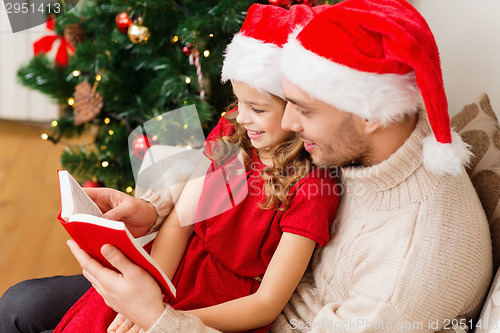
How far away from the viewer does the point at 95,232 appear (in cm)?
78

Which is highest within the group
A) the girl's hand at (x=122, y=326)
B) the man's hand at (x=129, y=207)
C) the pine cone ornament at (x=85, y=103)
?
the man's hand at (x=129, y=207)

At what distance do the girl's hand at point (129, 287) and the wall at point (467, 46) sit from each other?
101 cm

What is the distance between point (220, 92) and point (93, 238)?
1084 mm

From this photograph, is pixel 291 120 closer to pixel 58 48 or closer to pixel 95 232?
pixel 95 232

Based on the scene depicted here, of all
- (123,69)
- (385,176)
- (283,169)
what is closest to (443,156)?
(385,176)

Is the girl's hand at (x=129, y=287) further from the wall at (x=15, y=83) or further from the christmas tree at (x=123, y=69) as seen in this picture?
the wall at (x=15, y=83)

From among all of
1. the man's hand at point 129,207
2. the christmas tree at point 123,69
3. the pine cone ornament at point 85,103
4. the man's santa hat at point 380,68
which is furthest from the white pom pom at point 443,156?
the pine cone ornament at point 85,103

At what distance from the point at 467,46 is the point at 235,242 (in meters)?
0.91

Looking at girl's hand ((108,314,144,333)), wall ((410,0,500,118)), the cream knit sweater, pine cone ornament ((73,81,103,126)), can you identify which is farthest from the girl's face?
pine cone ornament ((73,81,103,126))

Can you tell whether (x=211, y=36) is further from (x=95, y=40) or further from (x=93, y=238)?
(x=93, y=238)

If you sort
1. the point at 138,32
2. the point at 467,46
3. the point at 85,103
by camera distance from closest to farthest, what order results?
1. the point at 467,46
2. the point at 138,32
3. the point at 85,103

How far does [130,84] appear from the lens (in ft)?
6.36

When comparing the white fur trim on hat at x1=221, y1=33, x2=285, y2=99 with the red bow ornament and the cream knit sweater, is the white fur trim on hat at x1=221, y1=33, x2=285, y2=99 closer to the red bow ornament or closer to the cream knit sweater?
the cream knit sweater

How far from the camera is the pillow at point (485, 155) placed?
0.97 metres
